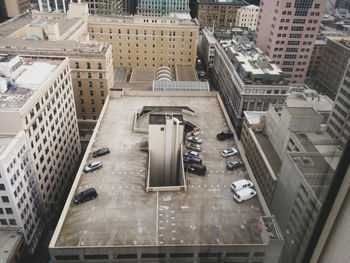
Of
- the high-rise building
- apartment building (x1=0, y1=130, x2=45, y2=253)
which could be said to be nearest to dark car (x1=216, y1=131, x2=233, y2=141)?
apartment building (x1=0, y1=130, x2=45, y2=253)

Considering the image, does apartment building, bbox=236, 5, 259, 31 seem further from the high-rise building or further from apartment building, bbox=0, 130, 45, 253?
apartment building, bbox=0, 130, 45, 253

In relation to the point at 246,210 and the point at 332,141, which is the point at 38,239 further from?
the point at 332,141

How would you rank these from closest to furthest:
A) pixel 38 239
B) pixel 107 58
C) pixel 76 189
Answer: pixel 76 189, pixel 38 239, pixel 107 58

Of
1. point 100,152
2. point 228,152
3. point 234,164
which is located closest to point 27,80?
point 100,152

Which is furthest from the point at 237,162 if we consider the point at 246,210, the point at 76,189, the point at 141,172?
the point at 76,189

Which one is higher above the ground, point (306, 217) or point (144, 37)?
point (306, 217)

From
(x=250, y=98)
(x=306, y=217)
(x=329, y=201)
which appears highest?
(x=329, y=201)

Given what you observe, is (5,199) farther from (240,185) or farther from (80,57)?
(80,57)

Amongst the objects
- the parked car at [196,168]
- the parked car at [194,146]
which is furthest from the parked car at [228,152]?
the parked car at [196,168]

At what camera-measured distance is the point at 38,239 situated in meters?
10.4

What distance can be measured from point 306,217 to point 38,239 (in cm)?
1079

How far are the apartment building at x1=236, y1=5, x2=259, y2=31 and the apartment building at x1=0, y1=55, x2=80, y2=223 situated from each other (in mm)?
27154

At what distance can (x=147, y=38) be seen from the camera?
72.5 feet

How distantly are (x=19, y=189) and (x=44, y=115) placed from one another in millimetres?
2801
